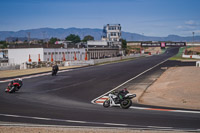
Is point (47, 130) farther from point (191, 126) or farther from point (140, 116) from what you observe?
point (191, 126)

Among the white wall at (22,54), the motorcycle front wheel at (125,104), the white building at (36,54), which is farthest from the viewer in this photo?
the white wall at (22,54)

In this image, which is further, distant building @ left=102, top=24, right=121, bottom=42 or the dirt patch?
distant building @ left=102, top=24, right=121, bottom=42

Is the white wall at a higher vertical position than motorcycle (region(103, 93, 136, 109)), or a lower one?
higher

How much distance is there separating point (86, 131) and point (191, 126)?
13.9 ft

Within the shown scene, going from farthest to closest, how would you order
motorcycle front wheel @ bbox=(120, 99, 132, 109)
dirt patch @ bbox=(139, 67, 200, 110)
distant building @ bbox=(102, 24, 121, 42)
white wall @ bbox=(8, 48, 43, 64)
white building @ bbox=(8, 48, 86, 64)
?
distant building @ bbox=(102, 24, 121, 42) → white wall @ bbox=(8, 48, 43, 64) → white building @ bbox=(8, 48, 86, 64) → dirt patch @ bbox=(139, 67, 200, 110) → motorcycle front wheel @ bbox=(120, 99, 132, 109)

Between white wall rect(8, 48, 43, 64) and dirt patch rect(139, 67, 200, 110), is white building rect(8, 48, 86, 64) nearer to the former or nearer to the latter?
white wall rect(8, 48, 43, 64)

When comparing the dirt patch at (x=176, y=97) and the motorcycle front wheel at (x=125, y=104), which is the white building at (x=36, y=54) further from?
the motorcycle front wheel at (x=125, y=104)

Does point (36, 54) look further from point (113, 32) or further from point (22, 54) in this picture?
point (113, 32)

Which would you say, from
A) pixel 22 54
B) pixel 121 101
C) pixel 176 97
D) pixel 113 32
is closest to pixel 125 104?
pixel 121 101

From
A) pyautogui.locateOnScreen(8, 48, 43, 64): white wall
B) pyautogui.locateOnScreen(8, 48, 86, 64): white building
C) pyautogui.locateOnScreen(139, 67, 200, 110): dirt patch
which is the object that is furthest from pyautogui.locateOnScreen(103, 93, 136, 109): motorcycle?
pyautogui.locateOnScreen(8, 48, 43, 64): white wall

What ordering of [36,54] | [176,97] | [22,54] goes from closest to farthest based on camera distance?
[176,97], [36,54], [22,54]

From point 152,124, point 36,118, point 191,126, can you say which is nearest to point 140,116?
point 152,124

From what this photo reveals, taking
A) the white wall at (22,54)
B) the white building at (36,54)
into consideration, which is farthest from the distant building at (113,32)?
the white wall at (22,54)

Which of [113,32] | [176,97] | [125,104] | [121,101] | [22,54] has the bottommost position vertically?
[176,97]
